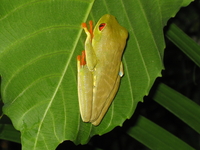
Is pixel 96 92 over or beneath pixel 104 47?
beneath

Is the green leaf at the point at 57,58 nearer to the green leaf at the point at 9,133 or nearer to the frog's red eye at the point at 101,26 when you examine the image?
the frog's red eye at the point at 101,26

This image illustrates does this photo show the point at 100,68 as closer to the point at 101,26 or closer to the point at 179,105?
the point at 101,26

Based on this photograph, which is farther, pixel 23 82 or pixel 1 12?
pixel 23 82

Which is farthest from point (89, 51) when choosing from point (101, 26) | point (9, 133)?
point (9, 133)

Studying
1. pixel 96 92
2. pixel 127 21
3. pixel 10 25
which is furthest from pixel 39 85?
pixel 127 21

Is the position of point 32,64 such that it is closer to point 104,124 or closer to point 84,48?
point 84,48

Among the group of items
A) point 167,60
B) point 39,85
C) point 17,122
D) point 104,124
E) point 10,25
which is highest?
point 10,25

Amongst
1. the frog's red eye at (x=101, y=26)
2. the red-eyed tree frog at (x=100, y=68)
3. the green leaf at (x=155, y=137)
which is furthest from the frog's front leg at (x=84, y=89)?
the green leaf at (x=155, y=137)
